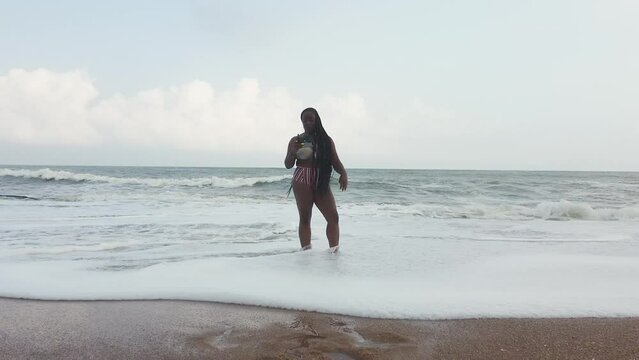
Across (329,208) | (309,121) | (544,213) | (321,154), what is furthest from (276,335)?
(544,213)

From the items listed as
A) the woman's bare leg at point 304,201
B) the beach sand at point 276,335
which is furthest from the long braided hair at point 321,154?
the beach sand at point 276,335

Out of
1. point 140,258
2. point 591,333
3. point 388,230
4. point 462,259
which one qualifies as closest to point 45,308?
point 140,258

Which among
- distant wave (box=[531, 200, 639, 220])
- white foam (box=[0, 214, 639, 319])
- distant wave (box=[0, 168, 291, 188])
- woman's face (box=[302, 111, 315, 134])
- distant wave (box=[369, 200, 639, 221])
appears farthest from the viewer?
distant wave (box=[0, 168, 291, 188])

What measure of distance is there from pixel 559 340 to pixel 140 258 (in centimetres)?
372

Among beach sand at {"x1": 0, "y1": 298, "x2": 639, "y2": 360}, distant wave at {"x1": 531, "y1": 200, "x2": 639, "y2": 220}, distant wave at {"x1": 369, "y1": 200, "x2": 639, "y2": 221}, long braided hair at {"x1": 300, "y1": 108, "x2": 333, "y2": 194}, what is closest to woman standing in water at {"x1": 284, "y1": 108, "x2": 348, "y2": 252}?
long braided hair at {"x1": 300, "y1": 108, "x2": 333, "y2": 194}

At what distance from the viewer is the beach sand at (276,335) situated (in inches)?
85.0

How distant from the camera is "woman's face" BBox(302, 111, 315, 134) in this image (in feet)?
15.2

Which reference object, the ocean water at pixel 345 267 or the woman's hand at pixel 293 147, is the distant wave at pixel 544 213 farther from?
the woman's hand at pixel 293 147

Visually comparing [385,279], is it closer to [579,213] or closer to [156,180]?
[579,213]

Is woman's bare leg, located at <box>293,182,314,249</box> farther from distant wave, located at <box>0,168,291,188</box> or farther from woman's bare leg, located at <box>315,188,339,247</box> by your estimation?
distant wave, located at <box>0,168,291,188</box>

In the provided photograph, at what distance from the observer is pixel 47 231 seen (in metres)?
6.45

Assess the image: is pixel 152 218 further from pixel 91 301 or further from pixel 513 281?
pixel 513 281

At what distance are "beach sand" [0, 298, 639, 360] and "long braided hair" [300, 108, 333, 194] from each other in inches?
79.5

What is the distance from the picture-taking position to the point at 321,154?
4633 millimetres
